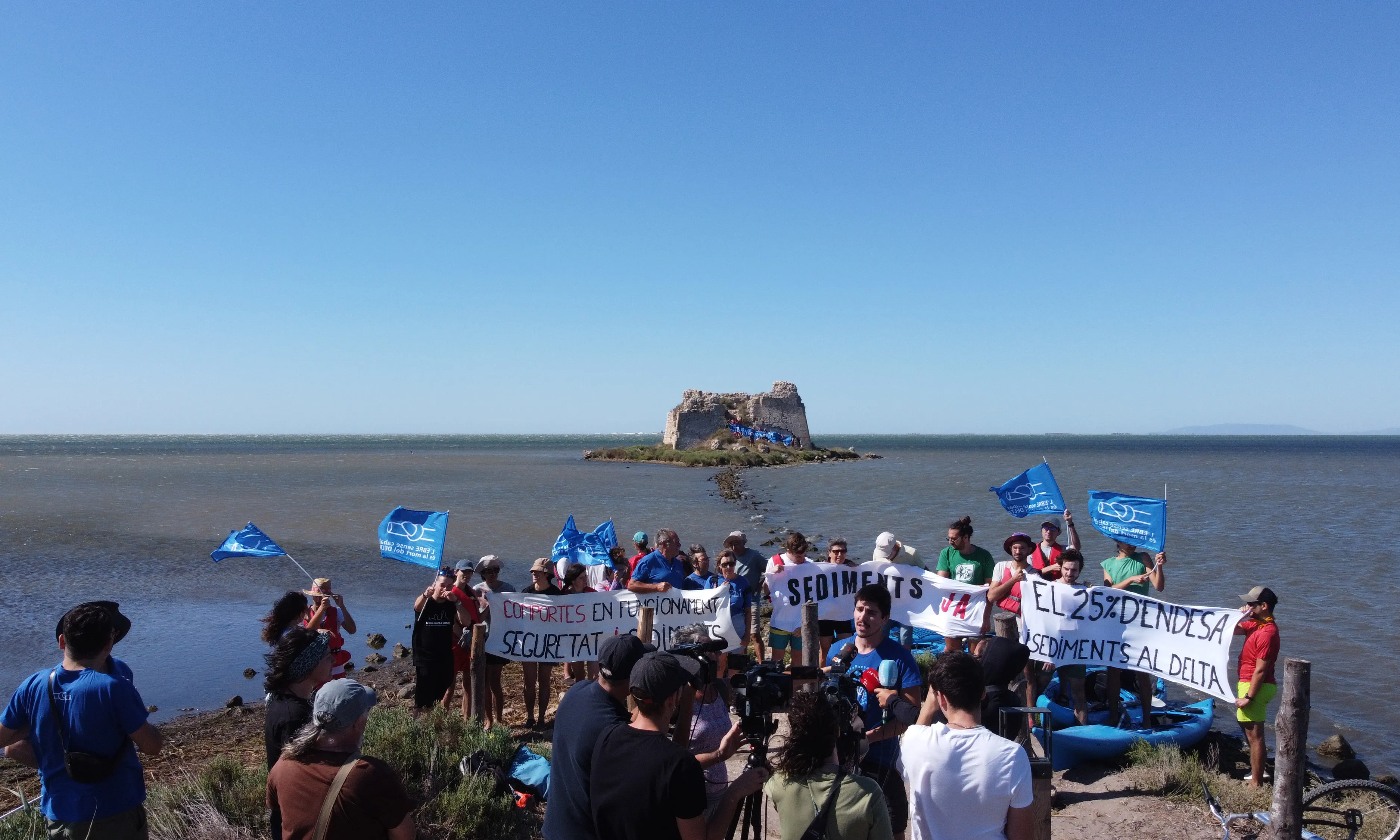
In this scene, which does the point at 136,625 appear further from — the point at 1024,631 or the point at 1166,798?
the point at 1166,798

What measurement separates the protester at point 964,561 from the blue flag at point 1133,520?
133 cm

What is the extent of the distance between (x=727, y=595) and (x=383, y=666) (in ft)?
21.9

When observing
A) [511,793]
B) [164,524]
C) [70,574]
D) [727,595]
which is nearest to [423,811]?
[511,793]

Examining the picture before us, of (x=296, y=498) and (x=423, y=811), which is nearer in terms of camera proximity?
(x=423, y=811)

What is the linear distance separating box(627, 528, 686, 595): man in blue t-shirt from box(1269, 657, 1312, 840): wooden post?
212 inches

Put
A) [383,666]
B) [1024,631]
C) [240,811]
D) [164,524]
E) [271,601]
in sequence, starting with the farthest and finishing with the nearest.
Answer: [164,524] → [271,601] → [383,666] → [1024,631] → [240,811]

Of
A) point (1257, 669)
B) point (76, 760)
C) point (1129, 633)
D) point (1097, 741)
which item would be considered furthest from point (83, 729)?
point (1257, 669)

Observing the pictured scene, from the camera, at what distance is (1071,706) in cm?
917

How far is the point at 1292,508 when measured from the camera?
37000 mm

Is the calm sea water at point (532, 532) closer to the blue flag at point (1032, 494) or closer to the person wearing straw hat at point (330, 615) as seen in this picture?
the blue flag at point (1032, 494)

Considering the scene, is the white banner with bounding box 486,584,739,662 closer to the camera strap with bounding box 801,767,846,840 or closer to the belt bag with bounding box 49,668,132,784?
the belt bag with bounding box 49,668,132,784

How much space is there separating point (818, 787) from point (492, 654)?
6.09 metres

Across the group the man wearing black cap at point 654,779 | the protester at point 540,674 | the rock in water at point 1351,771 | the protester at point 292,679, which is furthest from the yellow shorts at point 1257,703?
the protester at point 292,679

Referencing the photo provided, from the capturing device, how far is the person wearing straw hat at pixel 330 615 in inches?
298
